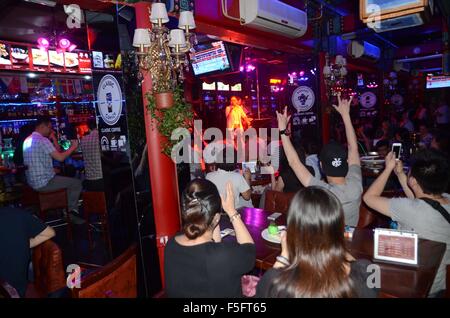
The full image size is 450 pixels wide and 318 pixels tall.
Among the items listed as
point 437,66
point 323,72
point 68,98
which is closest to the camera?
point 323,72

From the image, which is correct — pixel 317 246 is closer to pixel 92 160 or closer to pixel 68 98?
pixel 92 160

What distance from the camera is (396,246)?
2.07 m

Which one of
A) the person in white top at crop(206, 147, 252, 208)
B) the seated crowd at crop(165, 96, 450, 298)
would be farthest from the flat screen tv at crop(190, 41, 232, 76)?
the seated crowd at crop(165, 96, 450, 298)

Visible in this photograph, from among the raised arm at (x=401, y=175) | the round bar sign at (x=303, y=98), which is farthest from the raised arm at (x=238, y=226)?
the round bar sign at (x=303, y=98)

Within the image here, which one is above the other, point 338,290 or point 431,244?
point 338,290

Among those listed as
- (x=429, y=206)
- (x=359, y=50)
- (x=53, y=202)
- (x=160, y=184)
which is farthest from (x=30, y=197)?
(x=359, y=50)

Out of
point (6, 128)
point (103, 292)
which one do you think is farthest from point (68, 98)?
point (103, 292)

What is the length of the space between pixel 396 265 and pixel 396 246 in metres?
0.12

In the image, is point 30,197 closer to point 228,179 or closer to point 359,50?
point 228,179

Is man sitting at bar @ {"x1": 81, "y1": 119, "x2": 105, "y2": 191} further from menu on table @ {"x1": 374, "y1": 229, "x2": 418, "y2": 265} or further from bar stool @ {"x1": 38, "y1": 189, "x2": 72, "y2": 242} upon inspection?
menu on table @ {"x1": 374, "y1": 229, "x2": 418, "y2": 265}

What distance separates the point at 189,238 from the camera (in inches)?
73.6

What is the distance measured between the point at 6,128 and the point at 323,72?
8146 millimetres

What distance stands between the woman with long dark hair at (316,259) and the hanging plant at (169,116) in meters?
2.35
